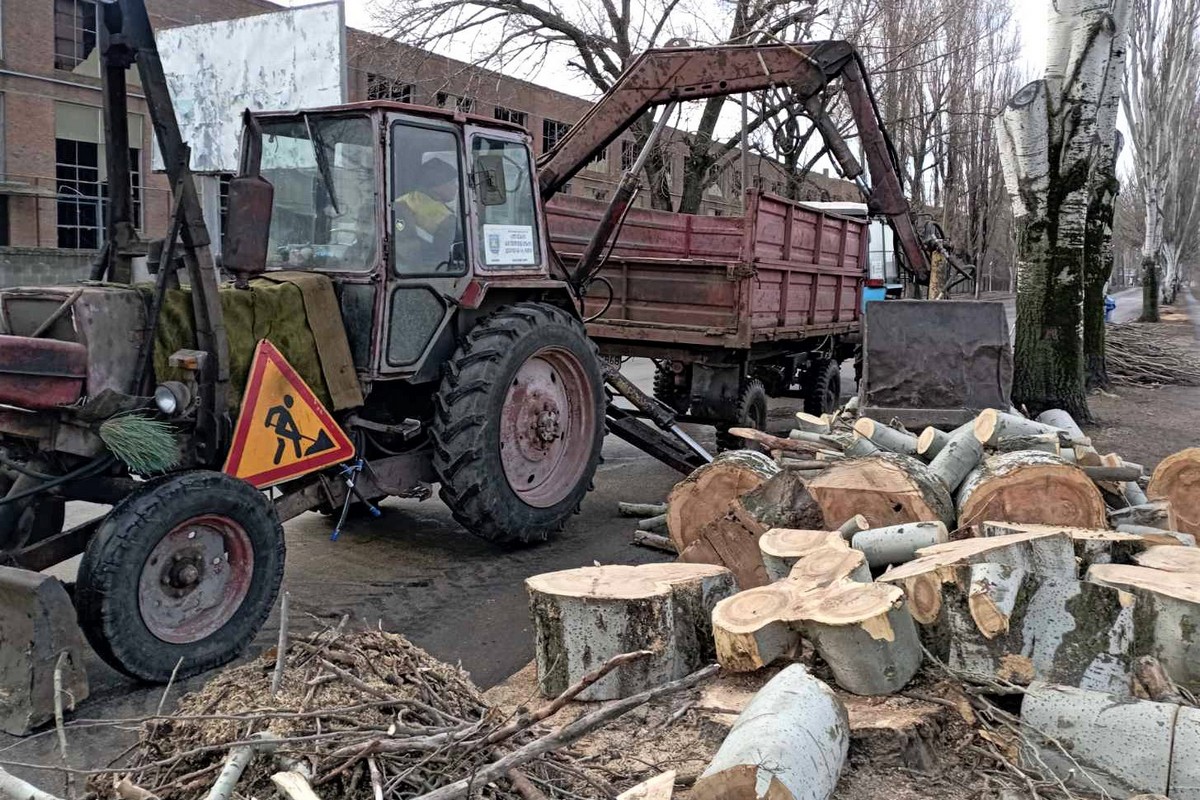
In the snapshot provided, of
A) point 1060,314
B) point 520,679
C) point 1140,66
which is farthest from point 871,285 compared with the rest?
point 1140,66

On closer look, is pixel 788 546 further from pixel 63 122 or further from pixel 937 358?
pixel 63 122

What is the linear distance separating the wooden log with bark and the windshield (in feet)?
9.19

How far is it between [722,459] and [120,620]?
2982 millimetres

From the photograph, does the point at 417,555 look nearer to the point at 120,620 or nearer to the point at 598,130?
the point at 120,620

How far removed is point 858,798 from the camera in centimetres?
277

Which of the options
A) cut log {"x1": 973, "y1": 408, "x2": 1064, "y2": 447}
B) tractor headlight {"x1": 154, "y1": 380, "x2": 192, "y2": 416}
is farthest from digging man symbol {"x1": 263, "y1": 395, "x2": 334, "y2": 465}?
cut log {"x1": 973, "y1": 408, "x2": 1064, "y2": 447}

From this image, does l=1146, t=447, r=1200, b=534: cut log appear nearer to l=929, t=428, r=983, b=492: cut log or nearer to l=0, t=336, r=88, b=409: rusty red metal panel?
l=929, t=428, r=983, b=492: cut log

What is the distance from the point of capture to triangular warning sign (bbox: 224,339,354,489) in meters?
4.34

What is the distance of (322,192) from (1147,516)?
14.7 feet

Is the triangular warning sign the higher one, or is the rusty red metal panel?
the rusty red metal panel

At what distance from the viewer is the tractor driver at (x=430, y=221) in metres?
5.17

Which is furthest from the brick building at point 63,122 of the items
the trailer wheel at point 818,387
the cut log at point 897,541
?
the cut log at point 897,541

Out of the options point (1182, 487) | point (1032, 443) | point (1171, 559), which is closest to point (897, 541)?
point (1171, 559)

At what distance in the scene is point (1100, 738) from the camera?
282 cm
